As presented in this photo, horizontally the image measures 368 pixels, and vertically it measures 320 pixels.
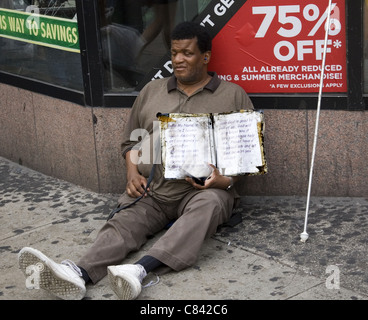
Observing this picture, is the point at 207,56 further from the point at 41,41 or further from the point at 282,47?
the point at 41,41

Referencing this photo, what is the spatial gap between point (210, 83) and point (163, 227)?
38.3 inches

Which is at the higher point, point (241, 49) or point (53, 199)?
point (241, 49)

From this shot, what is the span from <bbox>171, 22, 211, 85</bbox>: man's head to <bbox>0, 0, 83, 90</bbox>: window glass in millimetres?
1107

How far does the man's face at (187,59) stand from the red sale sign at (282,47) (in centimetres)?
40

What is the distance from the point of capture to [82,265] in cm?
400

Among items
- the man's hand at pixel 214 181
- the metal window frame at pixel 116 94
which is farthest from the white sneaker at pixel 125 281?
the metal window frame at pixel 116 94

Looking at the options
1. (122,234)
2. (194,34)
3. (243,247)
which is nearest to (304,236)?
(243,247)

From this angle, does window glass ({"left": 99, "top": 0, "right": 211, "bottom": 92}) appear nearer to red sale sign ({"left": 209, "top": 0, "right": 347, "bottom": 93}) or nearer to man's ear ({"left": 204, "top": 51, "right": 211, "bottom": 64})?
red sale sign ({"left": 209, "top": 0, "right": 347, "bottom": 93})

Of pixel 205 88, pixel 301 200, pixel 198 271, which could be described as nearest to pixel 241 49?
pixel 205 88

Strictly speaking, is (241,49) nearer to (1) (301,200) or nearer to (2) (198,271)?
(1) (301,200)

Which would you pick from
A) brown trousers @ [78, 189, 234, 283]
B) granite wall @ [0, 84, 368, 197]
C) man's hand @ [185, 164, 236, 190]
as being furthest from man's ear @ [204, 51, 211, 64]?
brown trousers @ [78, 189, 234, 283]

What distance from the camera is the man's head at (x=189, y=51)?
4.58 m

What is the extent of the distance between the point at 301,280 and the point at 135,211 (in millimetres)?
1167

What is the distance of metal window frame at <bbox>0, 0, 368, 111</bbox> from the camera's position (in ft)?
15.2
